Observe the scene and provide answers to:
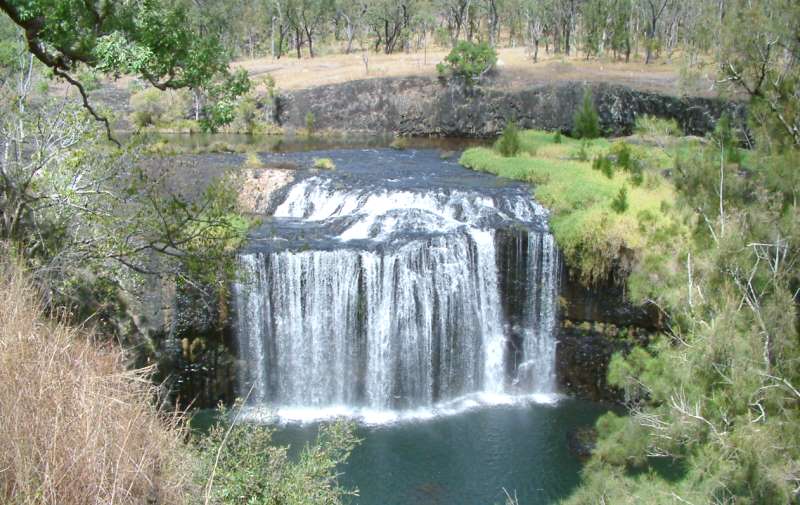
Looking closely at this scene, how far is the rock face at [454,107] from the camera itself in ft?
126

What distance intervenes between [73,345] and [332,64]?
1905 inches

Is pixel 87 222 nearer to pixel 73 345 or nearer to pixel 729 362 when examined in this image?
pixel 73 345

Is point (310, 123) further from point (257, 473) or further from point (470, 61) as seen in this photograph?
point (257, 473)

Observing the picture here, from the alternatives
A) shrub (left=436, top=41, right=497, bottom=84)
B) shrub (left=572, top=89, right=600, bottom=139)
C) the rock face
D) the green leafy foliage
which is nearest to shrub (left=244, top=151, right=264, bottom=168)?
shrub (left=572, top=89, right=600, bottom=139)

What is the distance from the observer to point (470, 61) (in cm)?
4238

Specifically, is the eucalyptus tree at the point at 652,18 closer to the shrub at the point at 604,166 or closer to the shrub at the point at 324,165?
the shrub at the point at 604,166

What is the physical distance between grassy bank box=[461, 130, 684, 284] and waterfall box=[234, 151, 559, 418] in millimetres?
709

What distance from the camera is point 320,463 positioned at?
7.32 m

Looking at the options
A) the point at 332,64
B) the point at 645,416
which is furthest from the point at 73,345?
the point at 332,64

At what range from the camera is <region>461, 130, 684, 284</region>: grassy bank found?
1599cm

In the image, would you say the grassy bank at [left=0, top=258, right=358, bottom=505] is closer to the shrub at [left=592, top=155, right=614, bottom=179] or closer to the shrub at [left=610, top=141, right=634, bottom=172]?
the shrub at [left=592, top=155, right=614, bottom=179]

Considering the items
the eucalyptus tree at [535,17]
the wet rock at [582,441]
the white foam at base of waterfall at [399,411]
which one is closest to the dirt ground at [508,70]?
the eucalyptus tree at [535,17]

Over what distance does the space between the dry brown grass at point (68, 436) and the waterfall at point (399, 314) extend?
921cm

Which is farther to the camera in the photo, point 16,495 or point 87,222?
point 87,222
